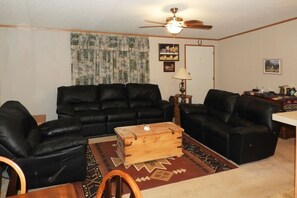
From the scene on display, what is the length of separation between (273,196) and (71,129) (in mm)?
2665

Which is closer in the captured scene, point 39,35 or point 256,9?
point 256,9

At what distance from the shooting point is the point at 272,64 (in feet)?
15.9

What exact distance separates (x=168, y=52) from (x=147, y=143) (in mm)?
3547

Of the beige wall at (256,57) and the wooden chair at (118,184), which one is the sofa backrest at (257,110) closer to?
the beige wall at (256,57)

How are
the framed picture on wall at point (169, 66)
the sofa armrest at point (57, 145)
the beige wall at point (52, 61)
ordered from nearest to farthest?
the sofa armrest at point (57, 145)
the beige wall at point (52, 61)
the framed picture on wall at point (169, 66)

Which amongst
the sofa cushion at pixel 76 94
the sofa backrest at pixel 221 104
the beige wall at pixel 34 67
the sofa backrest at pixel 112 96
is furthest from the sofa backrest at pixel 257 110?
A: the beige wall at pixel 34 67

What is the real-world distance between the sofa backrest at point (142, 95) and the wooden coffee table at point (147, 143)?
1.72m

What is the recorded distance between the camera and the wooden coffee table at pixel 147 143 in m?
3.08

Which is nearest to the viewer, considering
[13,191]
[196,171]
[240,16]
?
[13,191]

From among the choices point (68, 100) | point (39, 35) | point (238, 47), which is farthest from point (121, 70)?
point (238, 47)

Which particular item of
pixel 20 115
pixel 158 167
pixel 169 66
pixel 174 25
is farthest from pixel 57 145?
pixel 169 66

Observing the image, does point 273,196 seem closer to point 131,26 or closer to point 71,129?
point 71,129

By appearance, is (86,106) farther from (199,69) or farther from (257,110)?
(199,69)

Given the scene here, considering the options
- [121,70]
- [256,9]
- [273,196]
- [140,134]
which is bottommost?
[273,196]
